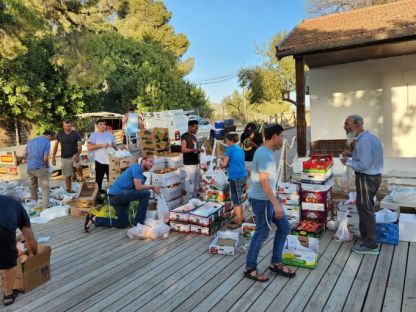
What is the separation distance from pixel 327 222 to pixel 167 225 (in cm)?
253

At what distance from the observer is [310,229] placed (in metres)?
5.32

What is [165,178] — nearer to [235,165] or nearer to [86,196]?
[235,165]

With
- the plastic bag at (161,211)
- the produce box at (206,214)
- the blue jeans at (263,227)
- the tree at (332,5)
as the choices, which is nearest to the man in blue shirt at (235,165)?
the produce box at (206,214)

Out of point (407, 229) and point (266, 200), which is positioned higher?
point (266, 200)

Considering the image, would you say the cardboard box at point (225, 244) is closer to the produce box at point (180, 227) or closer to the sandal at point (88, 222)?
the produce box at point (180, 227)

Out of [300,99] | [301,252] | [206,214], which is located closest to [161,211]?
[206,214]

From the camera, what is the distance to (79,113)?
72.8ft

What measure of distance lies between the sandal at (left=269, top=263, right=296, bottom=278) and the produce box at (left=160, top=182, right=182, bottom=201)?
326cm

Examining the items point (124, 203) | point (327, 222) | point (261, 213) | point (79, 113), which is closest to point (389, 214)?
point (327, 222)

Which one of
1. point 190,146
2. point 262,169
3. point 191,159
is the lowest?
point 191,159

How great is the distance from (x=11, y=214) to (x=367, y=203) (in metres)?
4.11

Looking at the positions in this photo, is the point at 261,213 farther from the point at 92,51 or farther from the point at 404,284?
the point at 92,51

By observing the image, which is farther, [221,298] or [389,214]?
[389,214]

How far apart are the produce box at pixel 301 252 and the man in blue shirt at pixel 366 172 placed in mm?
671
